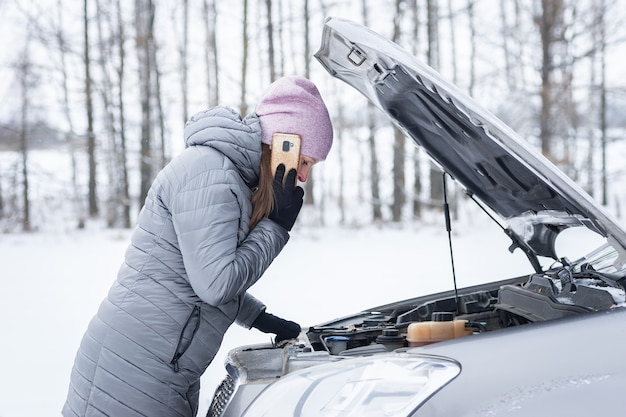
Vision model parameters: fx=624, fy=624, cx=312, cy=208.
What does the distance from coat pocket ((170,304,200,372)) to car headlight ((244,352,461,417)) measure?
34cm

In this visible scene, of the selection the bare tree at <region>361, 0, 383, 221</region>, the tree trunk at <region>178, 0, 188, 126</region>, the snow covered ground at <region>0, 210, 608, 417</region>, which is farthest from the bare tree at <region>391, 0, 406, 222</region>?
the tree trunk at <region>178, 0, 188, 126</region>

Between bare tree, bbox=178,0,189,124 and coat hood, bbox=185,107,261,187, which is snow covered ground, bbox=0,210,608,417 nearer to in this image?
coat hood, bbox=185,107,261,187

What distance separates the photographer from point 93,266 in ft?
34.5

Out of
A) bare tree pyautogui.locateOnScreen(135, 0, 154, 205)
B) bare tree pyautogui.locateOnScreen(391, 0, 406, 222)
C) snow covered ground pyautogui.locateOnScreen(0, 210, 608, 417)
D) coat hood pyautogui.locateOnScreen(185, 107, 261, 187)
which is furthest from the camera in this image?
bare tree pyautogui.locateOnScreen(135, 0, 154, 205)

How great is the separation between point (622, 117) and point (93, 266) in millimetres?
21694

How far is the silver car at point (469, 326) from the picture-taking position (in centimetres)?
156

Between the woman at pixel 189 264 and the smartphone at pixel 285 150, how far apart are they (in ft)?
0.08

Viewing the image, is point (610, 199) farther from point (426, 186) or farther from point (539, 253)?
point (539, 253)

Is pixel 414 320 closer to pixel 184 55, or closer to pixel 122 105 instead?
pixel 122 105

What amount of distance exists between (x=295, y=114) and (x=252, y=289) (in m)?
5.93

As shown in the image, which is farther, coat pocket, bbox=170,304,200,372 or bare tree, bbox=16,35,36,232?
bare tree, bbox=16,35,36,232

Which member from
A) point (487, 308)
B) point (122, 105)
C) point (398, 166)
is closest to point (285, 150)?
point (487, 308)

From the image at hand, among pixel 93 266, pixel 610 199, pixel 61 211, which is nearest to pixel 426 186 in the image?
pixel 610 199

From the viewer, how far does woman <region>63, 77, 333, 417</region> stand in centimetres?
194
